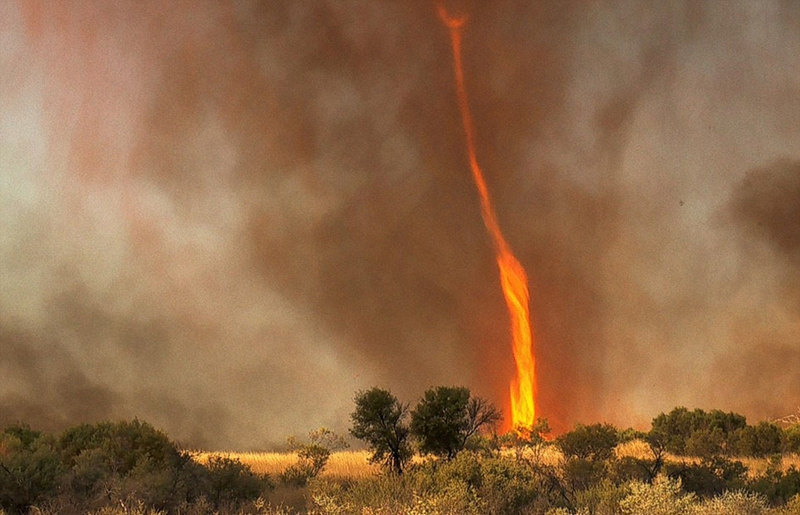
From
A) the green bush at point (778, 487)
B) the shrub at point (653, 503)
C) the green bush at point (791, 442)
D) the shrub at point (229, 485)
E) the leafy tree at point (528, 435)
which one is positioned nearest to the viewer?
the shrub at point (653, 503)

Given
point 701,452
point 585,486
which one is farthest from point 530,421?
point 585,486

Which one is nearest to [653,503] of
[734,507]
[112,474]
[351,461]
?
[734,507]

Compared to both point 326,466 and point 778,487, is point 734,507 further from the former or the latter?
point 326,466

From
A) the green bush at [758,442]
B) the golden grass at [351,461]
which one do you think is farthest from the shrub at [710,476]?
the green bush at [758,442]

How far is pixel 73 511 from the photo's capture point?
1639 cm

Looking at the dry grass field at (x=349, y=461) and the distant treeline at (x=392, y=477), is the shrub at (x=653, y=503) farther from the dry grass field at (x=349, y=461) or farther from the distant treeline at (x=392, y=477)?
the dry grass field at (x=349, y=461)

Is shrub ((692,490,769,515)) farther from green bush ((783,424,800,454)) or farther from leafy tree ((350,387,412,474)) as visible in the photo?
green bush ((783,424,800,454))

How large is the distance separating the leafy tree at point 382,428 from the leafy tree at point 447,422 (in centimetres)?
72

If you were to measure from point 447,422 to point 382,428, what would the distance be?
9.40ft

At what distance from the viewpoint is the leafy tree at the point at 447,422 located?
27812 millimetres

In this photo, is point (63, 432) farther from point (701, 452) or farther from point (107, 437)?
point (701, 452)

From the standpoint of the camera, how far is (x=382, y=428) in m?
27.3

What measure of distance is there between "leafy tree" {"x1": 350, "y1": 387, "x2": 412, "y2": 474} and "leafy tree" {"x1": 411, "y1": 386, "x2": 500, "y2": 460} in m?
0.72

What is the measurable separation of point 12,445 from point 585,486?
65.0 ft
